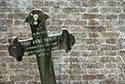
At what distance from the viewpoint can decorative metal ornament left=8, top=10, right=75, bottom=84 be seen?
4547mm

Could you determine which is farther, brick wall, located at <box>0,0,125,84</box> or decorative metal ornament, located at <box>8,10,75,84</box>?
brick wall, located at <box>0,0,125,84</box>

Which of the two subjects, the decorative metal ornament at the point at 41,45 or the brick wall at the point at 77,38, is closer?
the decorative metal ornament at the point at 41,45

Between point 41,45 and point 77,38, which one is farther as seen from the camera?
point 77,38

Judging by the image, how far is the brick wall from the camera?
5.62m

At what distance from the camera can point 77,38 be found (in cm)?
571

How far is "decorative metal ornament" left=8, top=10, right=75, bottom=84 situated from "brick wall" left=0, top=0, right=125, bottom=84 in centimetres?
104

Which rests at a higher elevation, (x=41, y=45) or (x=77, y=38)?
(x=41, y=45)

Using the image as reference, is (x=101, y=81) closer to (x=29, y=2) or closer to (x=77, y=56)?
(x=77, y=56)

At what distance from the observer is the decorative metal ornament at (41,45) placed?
455 centimetres

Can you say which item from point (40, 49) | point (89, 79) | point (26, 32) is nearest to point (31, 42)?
point (40, 49)

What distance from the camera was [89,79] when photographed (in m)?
5.71

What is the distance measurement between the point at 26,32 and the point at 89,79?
1.15 meters

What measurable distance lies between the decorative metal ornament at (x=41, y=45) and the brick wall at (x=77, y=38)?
3.40ft

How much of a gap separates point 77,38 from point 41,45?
1243mm
